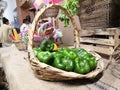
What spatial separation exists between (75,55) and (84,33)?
463 mm

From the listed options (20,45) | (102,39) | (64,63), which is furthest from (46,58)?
(20,45)

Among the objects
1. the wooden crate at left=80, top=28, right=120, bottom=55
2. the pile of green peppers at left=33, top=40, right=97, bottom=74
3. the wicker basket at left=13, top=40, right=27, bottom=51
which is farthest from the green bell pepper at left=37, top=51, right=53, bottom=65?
the wicker basket at left=13, top=40, right=27, bottom=51

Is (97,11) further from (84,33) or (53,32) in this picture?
(53,32)

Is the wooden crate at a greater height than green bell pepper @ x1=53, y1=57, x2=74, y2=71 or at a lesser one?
greater

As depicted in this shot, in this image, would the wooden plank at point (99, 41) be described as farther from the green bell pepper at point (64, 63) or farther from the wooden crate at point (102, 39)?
the green bell pepper at point (64, 63)

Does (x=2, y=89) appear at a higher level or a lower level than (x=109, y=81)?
lower

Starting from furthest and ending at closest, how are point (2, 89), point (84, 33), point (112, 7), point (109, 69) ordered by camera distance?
point (2, 89) → point (84, 33) → point (112, 7) → point (109, 69)

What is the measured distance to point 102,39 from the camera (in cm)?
89

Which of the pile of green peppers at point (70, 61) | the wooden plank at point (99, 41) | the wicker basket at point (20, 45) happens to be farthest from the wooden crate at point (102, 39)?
the wicker basket at point (20, 45)

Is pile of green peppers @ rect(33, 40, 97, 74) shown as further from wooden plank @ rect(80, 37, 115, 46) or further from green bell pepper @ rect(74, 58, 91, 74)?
wooden plank @ rect(80, 37, 115, 46)

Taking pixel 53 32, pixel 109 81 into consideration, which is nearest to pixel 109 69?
pixel 109 81

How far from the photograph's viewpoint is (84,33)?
3.49 ft

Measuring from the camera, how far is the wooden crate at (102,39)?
810 millimetres

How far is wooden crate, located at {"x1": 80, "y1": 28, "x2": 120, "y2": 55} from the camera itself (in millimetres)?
810
